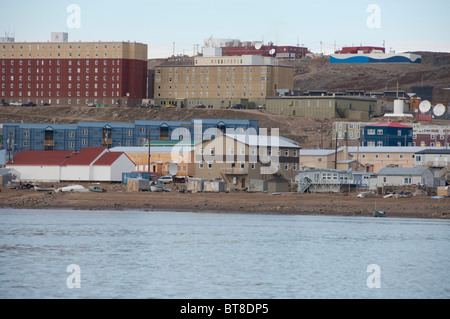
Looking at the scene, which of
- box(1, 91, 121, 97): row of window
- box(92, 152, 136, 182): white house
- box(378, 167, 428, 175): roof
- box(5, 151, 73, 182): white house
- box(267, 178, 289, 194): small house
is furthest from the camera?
box(1, 91, 121, 97): row of window

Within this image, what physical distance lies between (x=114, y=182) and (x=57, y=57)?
83.7 m

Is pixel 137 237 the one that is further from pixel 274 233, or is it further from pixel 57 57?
pixel 57 57

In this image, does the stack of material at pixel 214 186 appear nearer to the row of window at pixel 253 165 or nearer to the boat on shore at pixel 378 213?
the row of window at pixel 253 165

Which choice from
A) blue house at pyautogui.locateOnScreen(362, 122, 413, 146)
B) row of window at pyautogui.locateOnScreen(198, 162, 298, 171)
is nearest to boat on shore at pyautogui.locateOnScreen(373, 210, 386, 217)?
row of window at pyautogui.locateOnScreen(198, 162, 298, 171)

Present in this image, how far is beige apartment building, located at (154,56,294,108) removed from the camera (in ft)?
526

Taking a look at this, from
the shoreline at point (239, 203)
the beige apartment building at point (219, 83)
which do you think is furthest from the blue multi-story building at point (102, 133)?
the shoreline at point (239, 203)

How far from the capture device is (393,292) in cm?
4212

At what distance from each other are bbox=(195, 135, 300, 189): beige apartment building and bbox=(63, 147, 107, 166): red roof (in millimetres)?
10848

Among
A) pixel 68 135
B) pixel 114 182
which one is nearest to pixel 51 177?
pixel 114 182

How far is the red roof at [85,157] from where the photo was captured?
290ft

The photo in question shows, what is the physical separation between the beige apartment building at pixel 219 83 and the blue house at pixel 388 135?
39344 mm

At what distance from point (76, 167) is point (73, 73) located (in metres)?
81.0

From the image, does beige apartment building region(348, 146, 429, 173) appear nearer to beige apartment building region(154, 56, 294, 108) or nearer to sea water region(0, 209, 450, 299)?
sea water region(0, 209, 450, 299)
